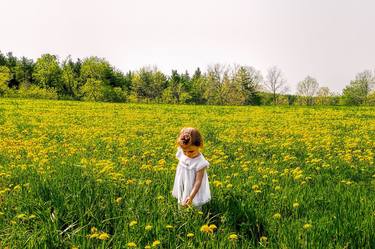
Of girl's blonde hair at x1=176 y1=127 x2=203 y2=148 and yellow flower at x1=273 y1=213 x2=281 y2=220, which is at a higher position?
girl's blonde hair at x1=176 y1=127 x2=203 y2=148

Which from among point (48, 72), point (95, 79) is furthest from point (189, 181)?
point (95, 79)

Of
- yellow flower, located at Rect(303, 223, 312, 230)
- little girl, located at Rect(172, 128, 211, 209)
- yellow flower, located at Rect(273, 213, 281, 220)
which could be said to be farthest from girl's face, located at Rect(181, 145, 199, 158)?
yellow flower, located at Rect(303, 223, 312, 230)

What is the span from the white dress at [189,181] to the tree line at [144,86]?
66750 mm

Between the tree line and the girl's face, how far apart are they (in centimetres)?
6682

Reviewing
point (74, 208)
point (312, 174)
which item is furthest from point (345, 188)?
point (74, 208)

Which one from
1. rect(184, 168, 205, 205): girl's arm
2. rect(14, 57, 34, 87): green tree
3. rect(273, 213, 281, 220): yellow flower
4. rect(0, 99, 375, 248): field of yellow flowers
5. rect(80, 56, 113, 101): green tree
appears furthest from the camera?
rect(80, 56, 113, 101): green tree

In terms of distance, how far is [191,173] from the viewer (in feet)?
14.8

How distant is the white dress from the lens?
441cm

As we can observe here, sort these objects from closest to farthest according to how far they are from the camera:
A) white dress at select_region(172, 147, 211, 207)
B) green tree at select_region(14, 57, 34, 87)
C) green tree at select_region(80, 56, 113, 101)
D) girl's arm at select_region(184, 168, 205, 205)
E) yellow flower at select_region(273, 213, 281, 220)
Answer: yellow flower at select_region(273, 213, 281, 220)
girl's arm at select_region(184, 168, 205, 205)
white dress at select_region(172, 147, 211, 207)
green tree at select_region(14, 57, 34, 87)
green tree at select_region(80, 56, 113, 101)

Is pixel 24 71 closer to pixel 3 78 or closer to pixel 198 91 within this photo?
pixel 3 78

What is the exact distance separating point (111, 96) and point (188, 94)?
18685 millimetres

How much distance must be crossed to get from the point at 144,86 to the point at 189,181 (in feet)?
288

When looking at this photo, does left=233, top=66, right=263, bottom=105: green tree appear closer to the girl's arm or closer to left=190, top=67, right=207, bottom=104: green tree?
left=190, top=67, right=207, bottom=104: green tree

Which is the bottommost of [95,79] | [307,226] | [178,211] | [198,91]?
[178,211]
